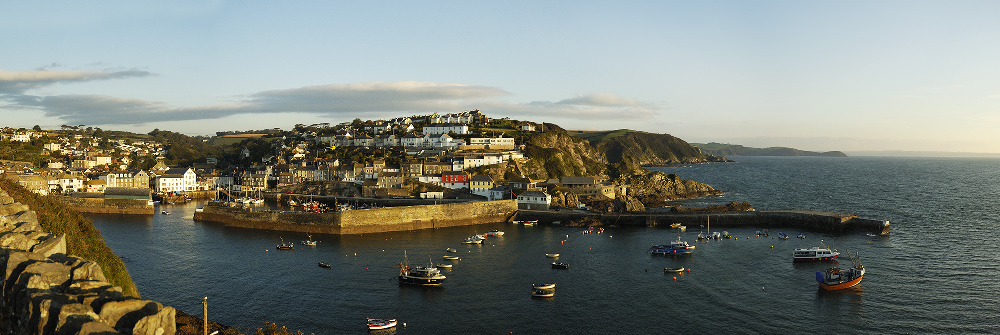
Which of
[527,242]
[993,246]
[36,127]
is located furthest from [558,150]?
[36,127]

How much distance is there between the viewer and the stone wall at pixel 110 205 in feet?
220

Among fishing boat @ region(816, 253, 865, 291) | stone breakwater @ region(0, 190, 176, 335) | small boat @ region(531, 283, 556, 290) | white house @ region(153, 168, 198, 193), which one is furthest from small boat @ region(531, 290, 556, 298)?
white house @ region(153, 168, 198, 193)

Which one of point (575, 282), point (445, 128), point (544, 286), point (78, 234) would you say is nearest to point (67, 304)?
point (78, 234)

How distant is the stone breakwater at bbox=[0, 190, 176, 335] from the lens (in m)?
7.65

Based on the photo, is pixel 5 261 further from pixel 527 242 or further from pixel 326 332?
pixel 527 242

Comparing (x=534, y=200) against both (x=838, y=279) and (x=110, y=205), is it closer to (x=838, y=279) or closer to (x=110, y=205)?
(x=838, y=279)

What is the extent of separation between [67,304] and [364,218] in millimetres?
46619

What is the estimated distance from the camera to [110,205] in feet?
224

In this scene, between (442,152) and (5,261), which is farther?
(442,152)

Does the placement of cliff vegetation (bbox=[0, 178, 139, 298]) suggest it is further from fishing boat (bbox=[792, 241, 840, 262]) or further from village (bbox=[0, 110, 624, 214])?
village (bbox=[0, 110, 624, 214])

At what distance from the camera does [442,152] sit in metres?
97.6

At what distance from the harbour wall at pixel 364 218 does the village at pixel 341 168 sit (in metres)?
8.11

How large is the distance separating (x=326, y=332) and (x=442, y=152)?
72729 millimetres

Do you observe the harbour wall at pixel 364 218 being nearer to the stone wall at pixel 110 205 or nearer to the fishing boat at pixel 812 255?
the stone wall at pixel 110 205
